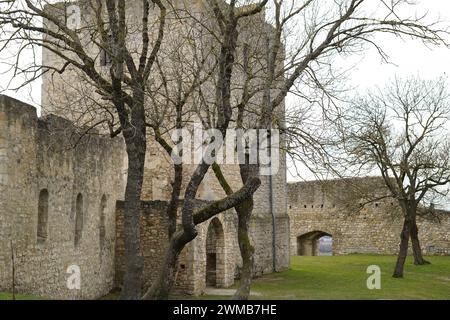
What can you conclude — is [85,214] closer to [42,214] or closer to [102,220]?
[102,220]

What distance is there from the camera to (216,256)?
71.6 ft

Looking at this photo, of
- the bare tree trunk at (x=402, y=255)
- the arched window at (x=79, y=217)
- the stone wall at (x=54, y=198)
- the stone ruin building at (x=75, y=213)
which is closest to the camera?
the stone wall at (x=54, y=198)

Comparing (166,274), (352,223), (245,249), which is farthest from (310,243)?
(166,274)

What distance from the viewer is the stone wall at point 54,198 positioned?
13.0 m

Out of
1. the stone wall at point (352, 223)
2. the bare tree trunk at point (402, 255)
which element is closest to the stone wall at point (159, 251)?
the bare tree trunk at point (402, 255)

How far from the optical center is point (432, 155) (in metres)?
27.4

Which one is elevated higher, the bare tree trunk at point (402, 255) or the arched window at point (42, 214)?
the arched window at point (42, 214)

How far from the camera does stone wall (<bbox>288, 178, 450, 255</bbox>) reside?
34.9m

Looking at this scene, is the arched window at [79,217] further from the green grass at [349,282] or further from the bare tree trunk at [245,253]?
the bare tree trunk at [245,253]

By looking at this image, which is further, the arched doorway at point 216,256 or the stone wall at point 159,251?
the arched doorway at point 216,256

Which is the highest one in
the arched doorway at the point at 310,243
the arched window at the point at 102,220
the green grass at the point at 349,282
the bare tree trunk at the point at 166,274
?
the arched window at the point at 102,220

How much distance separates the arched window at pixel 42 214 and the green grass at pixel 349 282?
19.2 feet

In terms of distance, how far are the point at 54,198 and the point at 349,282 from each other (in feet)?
39.3
